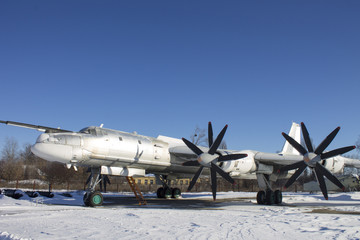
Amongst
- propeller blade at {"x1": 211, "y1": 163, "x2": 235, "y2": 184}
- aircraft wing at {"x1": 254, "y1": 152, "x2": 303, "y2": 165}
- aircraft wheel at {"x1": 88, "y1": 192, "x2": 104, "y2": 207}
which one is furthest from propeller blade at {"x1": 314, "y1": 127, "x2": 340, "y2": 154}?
aircraft wheel at {"x1": 88, "y1": 192, "x2": 104, "y2": 207}

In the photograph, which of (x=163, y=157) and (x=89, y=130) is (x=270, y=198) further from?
(x=89, y=130)

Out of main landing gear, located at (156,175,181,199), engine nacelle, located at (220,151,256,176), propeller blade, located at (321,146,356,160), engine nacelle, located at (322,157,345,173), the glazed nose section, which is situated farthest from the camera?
main landing gear, located at (156,175,181,199)

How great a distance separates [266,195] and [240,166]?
3.12 metres

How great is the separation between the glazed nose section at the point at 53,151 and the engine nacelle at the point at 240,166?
25.7 feet

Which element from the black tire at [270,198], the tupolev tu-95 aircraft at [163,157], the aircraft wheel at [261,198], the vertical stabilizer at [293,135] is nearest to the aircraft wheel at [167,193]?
the tupolev tu-95 aircraft at [163,157]

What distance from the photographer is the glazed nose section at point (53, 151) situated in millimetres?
13984

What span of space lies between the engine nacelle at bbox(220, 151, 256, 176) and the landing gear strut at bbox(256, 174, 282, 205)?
1.43 metres

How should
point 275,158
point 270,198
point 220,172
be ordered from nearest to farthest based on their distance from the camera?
point 220,172 → point 275,158 → point 270,198

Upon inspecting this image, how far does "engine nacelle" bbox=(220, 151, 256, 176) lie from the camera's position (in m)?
16.8

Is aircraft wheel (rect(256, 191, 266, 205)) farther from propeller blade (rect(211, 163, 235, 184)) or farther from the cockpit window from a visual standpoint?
the cockpit window

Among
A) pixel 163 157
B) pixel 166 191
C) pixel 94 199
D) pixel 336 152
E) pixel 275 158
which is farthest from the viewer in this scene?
pixel 166 191

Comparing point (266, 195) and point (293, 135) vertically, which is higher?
point (293, 135)

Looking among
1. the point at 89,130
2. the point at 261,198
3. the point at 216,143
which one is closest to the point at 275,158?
the point at 261,198

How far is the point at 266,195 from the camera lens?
62.3 ft
